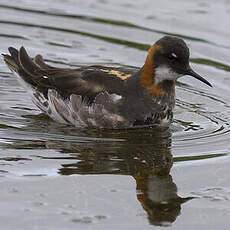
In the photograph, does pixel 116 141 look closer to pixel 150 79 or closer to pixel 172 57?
pixel 150 79

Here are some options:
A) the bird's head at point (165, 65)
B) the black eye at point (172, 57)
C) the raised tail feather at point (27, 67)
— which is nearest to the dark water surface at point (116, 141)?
the raised tail feather at point (27, 67)

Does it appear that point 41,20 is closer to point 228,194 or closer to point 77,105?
point 77,105

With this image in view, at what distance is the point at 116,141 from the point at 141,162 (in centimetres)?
85

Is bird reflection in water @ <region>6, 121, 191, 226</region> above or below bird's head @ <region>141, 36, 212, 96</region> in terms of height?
below

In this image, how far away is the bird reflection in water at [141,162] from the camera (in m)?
9.91

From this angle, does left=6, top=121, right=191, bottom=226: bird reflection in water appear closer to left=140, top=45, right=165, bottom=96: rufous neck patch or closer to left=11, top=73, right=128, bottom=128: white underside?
left=11, top=73, right=128, bottom=128: white underside

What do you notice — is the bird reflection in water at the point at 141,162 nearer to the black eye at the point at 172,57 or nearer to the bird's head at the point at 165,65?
the bird's head at the point at 165,65

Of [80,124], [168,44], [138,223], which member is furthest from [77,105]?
[138,223]

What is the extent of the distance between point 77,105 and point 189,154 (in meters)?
1.98

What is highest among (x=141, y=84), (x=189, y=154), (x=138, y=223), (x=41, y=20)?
(x=41, y=20)

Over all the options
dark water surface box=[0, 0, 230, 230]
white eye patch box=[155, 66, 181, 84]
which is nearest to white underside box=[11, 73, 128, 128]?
dark water surface box=[0, 0, 230, 230]

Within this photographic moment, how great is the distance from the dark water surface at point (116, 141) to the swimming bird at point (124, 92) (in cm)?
20

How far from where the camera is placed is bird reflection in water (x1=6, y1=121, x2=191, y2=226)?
991 cm

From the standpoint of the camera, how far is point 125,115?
1248 centimetres
